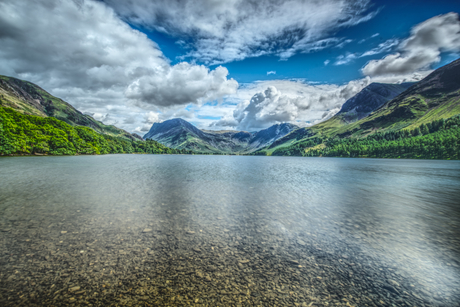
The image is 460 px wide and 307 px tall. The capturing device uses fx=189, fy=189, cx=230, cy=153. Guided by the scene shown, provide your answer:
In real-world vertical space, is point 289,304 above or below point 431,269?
above

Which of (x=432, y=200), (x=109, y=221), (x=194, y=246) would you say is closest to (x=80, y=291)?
(x=194, y=246)

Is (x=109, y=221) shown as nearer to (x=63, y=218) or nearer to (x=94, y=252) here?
(x=63, y=218)

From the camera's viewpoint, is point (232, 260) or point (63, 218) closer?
point (232, 260)

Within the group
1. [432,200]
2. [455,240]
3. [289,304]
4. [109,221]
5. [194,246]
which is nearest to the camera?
[289,304]

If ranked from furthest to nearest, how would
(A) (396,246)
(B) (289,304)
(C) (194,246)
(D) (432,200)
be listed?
(D) (432,200) → (A) (396,246) → (C) (194,246) → (B) (289,304)

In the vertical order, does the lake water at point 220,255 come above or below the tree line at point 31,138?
below

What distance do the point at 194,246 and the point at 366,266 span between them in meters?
10.0

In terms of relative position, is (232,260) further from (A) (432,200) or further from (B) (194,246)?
(A) (432,200)

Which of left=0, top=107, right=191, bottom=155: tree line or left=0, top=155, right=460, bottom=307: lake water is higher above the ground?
left=0, top=107, right=191, bottom=155: tree line

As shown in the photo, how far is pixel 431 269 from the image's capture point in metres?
10.6

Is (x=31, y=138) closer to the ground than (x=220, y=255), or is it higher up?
higher up

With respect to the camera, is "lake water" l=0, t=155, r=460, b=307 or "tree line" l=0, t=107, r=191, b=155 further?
"tree line" l=0, t=107, r=191, b=155

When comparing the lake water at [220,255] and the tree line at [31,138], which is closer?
the lake water at [220,255]

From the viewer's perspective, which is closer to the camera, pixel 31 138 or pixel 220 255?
pixel 220 255
